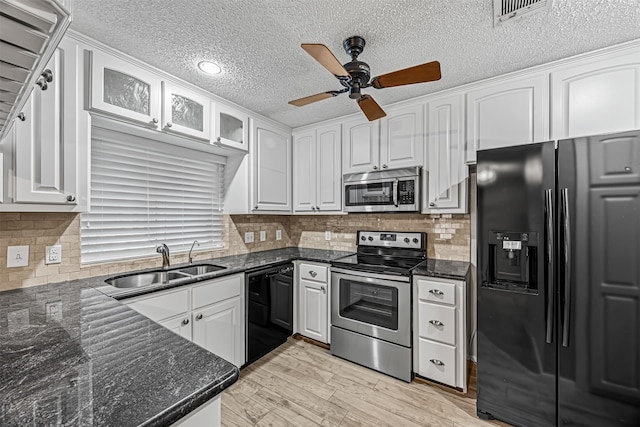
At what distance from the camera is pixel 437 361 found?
2.19 meters

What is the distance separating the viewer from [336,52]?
6.28 feet

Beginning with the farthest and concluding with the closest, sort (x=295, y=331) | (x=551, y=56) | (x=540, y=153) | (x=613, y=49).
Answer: (x=295, y=331) → (x=551, y=56) → (x=613, y=49) → (x=540, y=153)

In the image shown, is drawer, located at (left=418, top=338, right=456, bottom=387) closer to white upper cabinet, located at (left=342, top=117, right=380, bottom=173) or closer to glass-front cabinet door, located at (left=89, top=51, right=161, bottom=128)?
white upper cabinet, located at (left=342, top=117, right=380, bottom=173)

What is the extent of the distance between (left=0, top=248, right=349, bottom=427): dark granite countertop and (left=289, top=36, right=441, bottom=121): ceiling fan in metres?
1.38

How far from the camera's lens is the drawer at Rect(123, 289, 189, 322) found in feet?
5.74

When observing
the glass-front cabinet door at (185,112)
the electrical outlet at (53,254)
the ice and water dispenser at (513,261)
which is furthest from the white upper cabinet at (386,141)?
the electrical outlet at (53,254)

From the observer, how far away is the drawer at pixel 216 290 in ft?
6.83

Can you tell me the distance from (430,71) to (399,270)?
1.47 m

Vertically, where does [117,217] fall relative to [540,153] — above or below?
below

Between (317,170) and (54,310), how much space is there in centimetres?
250

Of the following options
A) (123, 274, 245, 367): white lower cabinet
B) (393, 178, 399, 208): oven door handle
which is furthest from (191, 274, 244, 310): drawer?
(393, 178, 399, 208): oven door handle

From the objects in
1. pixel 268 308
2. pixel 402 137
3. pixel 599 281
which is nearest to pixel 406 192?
pixel 402 137

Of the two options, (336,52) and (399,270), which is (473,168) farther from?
(336,52)

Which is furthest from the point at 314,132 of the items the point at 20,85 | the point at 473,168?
the point at 20,85
